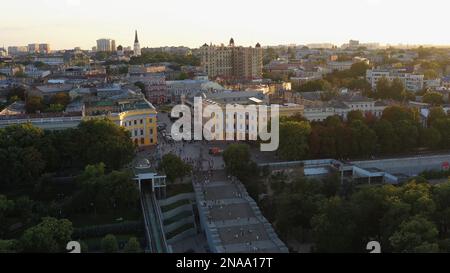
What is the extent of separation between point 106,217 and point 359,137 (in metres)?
12.8

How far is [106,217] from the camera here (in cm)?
1816

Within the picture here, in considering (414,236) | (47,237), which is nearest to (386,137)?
(414,236)

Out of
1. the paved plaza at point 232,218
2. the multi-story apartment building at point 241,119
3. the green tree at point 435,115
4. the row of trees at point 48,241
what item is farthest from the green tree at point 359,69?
the row of trees at point 48,241

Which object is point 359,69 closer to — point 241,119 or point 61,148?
point 241,119

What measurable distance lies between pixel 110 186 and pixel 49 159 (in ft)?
14.5

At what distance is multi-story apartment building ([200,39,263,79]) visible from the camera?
60.0 m

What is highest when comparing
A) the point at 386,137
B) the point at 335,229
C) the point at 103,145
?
the point at 103,145

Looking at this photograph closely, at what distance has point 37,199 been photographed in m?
19.4

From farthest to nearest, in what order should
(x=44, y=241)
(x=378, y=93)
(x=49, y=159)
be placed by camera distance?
(x=378, y=93) → (x=49, y=159) → (x=44, y=241)

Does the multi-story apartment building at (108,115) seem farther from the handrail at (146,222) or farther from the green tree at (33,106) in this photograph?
the handrail at (146,222)

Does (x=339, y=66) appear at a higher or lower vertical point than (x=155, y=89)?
higher

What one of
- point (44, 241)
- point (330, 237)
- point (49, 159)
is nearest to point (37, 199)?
point (49, 159)
